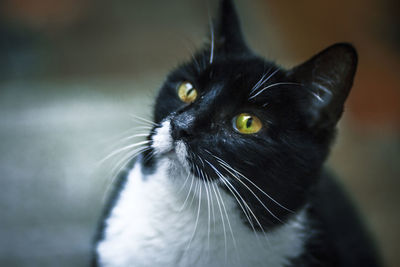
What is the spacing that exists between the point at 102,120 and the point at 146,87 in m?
0.27

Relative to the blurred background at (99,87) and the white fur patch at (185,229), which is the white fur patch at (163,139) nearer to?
the white fur patch at (185,229)

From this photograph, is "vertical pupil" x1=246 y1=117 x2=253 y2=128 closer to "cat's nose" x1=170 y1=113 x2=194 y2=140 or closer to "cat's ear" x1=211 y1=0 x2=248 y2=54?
"cat's nose" x1=170 y1=113 x2=194 y2=140

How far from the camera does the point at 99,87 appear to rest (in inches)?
48.5

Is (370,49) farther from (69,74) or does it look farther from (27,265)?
(27,265)

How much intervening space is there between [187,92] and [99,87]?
0.50 m

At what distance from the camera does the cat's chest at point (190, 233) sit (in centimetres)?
77

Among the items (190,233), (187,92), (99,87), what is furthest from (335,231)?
(99,87)

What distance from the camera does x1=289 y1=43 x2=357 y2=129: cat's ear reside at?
688 millimetres

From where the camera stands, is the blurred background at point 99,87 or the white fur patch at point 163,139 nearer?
the white fur patch at point 163,139

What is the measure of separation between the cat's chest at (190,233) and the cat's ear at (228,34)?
37 cm

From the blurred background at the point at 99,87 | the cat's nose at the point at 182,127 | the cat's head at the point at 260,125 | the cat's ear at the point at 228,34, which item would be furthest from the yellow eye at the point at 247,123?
the blurred background at the point at 99,87

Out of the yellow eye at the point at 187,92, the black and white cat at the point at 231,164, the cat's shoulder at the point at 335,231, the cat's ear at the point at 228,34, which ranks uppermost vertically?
the cat's ear at the point at 228,34

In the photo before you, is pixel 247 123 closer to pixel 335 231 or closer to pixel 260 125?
pixel 260 125

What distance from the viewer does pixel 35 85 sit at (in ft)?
4.18
